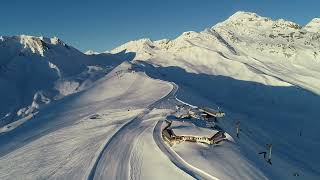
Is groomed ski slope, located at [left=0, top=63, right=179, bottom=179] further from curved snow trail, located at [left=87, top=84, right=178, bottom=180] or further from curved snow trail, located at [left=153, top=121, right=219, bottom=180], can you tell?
curved snow trail, located at [left=153, top=121, right=219, bottom=180]

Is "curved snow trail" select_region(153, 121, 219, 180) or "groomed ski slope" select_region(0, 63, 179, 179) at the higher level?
"groomed ski slope" select_region(0, 63, 179, 179)

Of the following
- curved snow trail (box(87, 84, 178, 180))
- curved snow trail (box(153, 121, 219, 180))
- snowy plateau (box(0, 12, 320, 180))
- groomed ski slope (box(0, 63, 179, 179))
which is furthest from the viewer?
groomed ski slope (box(0, 63, 179, 179))

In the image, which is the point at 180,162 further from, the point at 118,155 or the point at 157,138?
the point at 157,138

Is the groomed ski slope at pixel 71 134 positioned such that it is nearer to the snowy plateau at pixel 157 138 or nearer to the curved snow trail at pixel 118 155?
the snowy plateau at pixel 157 138

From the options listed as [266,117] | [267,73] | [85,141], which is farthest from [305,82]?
[85,141]

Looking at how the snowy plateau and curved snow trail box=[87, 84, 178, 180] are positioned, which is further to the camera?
the snowy plateau

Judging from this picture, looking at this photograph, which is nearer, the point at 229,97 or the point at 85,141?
the point at 85,141

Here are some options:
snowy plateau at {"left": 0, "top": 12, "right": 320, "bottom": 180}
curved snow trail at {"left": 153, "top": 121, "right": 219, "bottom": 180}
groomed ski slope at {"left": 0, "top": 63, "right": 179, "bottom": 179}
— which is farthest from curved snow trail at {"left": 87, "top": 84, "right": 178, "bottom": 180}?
curved snow trail at {"left": 153, "top": 121, "right": 219, "bottom": 180}

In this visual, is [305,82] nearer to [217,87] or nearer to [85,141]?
[217,87]
